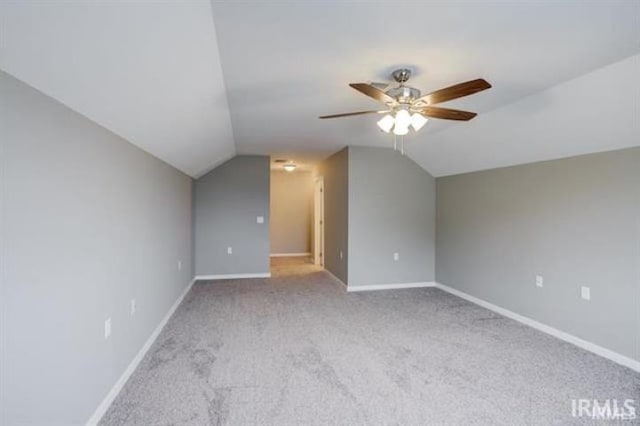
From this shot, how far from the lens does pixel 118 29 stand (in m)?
1.44

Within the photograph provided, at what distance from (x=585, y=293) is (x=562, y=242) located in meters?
0.53

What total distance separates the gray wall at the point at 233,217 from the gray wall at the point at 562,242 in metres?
3.51

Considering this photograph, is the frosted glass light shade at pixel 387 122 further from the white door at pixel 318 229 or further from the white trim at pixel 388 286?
the white door at pixel 318 229

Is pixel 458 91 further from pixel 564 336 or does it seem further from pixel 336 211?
pixel 336 211

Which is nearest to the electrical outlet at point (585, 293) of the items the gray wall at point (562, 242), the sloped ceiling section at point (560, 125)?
the gray wall at point (562, 242)

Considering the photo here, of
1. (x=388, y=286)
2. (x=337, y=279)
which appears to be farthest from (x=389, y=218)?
(x=337, y=279)

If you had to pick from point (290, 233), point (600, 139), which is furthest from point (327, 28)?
point (290, 233)

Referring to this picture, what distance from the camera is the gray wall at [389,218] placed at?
513 centimetres

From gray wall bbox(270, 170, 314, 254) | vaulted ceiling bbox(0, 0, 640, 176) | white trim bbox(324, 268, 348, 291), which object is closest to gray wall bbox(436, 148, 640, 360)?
vaulted ceiling bbox(0, 0, 640, 176)

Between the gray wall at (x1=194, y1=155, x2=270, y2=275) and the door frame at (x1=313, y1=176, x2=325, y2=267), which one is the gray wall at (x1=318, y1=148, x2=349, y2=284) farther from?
the gray wall at (x1=194, y1=155, x2=270, y2=275)

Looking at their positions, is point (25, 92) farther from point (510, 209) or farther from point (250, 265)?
A: point (250, 265)

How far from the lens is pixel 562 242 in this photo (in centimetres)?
335

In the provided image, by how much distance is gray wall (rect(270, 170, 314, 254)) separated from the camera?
8875 mm

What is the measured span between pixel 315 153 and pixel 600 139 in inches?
156
